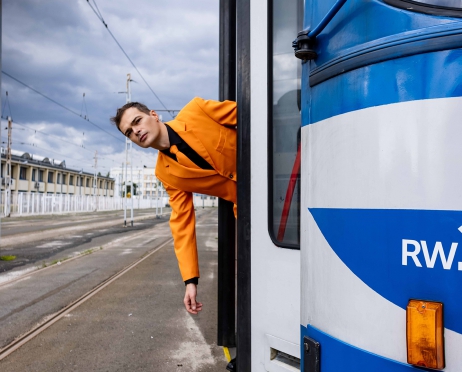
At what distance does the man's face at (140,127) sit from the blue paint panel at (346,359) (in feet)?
4.73

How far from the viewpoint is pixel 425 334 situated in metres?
1.07

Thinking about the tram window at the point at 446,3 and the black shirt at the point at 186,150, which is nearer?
the tram window at the point at 446,3

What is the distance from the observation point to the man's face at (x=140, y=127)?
2434mm

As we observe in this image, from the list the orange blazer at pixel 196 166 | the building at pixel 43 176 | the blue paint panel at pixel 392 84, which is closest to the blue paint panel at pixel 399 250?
the blue paint panel at pixel 392 84

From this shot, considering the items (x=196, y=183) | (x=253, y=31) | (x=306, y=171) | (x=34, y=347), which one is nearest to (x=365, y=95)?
(x=306, y=171)

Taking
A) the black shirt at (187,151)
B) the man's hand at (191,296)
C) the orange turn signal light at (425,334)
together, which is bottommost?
the man's hand at (191,296)

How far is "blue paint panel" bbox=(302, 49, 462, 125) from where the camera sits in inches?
42.0

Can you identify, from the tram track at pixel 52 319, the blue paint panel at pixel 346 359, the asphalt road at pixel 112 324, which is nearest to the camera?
the blue paint panel at pixel 346 359

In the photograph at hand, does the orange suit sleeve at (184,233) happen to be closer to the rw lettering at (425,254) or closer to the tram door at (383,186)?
the tram door at (383,186)

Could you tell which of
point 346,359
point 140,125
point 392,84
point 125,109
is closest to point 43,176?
point 125,109

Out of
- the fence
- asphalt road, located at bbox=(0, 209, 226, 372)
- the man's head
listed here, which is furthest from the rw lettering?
the fence

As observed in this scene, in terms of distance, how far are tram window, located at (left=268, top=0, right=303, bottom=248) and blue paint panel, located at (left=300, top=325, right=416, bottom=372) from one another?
1.61 ft

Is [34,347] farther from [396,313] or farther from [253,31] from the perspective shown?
[396,313]

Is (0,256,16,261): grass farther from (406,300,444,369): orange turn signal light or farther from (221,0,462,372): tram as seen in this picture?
(406,300,444,369): orange turn signal light
